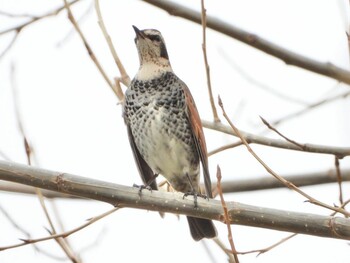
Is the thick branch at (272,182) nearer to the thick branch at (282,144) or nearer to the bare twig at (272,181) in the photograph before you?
the bare twig at (272,181)

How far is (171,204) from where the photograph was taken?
3.48 m

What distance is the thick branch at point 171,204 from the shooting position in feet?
10.3

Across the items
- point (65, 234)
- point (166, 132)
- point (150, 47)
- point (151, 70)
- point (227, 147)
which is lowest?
point (65, 234)

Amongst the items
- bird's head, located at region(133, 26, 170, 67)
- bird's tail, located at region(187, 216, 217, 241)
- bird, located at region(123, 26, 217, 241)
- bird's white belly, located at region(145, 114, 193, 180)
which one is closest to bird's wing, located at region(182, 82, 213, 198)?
bird, located at region(123, 26, 217, 241)

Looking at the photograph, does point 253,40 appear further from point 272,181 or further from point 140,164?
point 140,164

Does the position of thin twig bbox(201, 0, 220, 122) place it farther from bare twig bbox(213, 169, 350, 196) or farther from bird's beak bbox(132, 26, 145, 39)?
bird's beak bbox(132, 26, 145, 39)

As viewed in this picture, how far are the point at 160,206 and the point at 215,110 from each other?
71cm

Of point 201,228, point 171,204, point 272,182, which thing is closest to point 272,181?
point 272,182

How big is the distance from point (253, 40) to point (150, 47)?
1.82 meters

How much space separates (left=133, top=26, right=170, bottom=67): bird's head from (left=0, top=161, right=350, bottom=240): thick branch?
2.32 metres

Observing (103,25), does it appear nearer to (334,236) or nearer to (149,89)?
(149,89)

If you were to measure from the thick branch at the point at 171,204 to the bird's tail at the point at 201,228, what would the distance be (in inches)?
54.0

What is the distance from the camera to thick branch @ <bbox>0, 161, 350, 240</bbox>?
3152mm

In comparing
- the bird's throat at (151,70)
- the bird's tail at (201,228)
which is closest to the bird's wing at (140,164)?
the bird's throat at (151,70)
